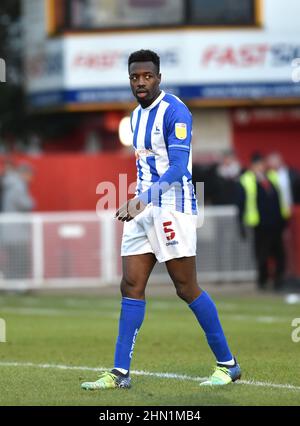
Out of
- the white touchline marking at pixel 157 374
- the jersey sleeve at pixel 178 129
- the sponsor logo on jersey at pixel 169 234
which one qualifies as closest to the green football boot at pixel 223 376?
the white touchline marking at pixel 157 374

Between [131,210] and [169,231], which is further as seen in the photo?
[169,231]

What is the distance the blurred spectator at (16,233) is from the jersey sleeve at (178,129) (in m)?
12.3

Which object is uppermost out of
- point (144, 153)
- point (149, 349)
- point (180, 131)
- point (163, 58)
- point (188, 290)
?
point (163, 58)

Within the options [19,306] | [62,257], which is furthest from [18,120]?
[19,306]

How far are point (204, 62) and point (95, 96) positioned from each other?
2273 mm

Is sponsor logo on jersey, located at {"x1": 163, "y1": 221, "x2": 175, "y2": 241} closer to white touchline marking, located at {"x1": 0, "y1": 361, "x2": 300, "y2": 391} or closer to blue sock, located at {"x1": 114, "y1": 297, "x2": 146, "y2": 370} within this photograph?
blue sock, located at {"x1": 114, "y1": 297, "x2": 146, "y2": 370}

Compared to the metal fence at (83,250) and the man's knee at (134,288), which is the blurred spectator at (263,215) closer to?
the metal fence at (83,250)

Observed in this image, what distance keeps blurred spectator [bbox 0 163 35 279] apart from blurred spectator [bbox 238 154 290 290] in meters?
3.54

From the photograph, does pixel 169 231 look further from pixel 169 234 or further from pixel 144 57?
pixel 144 57

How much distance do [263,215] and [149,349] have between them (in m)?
8.99

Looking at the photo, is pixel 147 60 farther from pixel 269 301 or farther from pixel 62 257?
pixel 62 257

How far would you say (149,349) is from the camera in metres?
12.6

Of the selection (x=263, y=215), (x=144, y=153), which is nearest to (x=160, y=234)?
(x=144, y=153)
